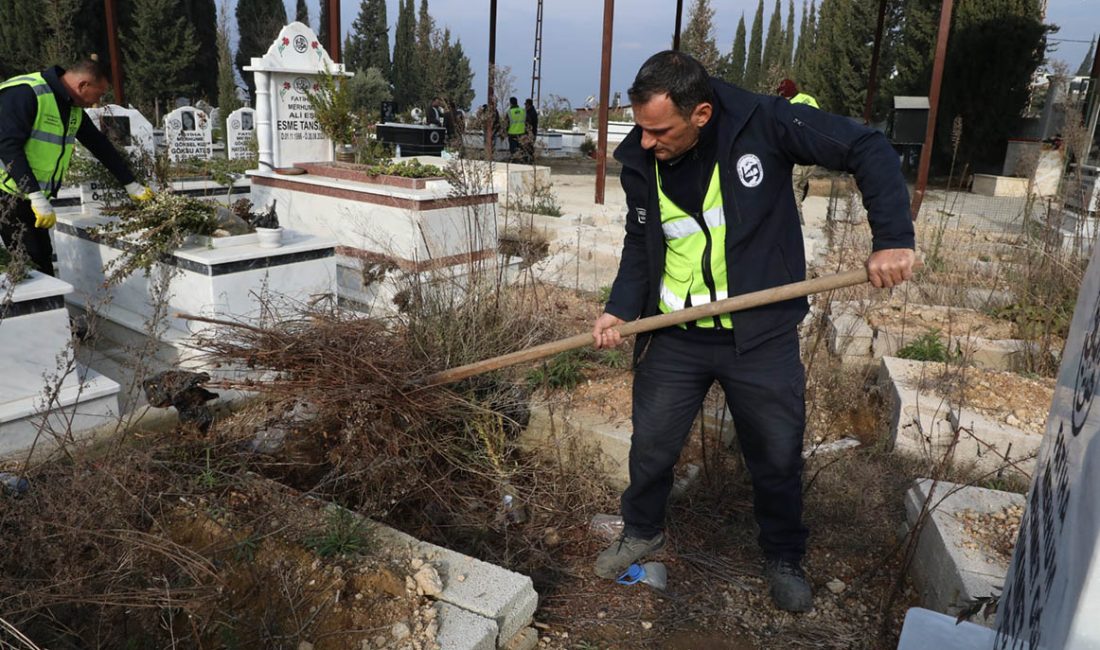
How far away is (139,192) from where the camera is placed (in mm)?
5395

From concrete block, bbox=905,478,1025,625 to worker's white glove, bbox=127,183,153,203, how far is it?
4759 millimetres

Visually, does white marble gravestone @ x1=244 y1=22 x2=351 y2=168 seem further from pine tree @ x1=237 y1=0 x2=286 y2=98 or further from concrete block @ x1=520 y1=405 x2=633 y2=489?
pine tree @ x1=237 y1=0 x2=286 y2=98

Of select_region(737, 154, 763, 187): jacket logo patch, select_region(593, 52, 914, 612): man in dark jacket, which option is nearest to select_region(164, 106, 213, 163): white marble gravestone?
select_region(593, 52, 914, 612): man in dark jacket

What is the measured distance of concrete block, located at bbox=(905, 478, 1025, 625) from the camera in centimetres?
250

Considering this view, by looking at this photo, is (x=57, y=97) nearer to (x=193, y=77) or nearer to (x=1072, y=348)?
(x=1072, y=348)

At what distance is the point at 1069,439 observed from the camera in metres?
1.11

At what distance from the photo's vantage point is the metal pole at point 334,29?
9148mm

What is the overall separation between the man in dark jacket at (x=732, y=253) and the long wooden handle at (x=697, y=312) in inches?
2.8

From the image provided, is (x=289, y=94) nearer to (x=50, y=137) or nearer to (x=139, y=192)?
(x=139, y=192)

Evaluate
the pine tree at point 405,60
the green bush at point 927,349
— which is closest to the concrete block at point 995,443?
the green bush at point 927,349

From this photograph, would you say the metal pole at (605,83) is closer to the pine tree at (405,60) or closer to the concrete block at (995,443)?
the concrete block at (995,443)

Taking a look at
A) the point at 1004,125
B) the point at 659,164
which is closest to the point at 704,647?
the point at 659,164

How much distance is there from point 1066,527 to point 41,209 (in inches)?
199

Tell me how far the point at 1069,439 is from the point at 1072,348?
0.23m
